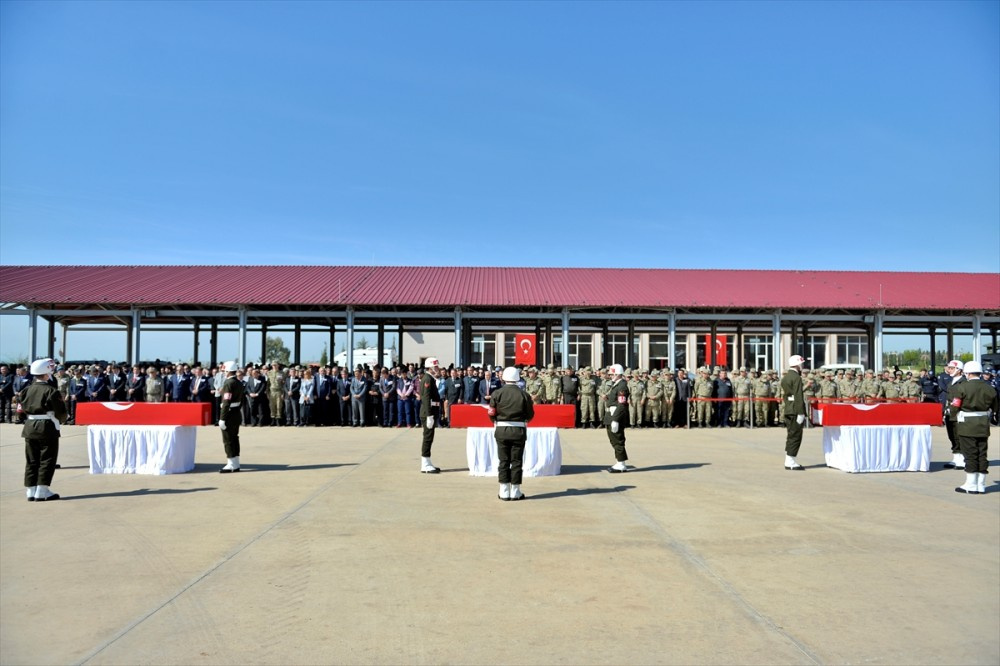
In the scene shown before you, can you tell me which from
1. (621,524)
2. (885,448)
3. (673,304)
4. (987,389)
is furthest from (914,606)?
(673,304)

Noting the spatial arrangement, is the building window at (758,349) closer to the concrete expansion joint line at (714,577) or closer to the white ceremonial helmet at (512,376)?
the white ceremonial helmet at (512,376)

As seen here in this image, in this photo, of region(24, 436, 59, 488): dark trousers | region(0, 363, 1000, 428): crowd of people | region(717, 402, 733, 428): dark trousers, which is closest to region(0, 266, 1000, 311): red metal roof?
region(0, 363, 1000, 428): crowd of people

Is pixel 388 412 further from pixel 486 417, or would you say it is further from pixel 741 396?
pixel 741 396

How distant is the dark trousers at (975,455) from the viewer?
33.1 ft

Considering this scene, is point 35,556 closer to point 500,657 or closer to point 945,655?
point 500,657

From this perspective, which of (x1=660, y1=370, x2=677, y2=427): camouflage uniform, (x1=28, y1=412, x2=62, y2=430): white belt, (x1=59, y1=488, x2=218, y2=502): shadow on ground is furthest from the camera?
(x1=660, y1=370, x2=677, y2=427): camouflage uniform

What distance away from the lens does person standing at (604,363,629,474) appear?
11422 millimetres

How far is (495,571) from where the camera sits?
5996mm

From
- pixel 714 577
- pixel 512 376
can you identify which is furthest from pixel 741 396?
pixel 714 577

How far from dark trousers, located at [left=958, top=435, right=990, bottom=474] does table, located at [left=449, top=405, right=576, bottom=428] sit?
592 cm

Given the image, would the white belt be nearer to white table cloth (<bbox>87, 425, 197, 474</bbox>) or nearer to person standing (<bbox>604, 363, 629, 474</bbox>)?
white table cloth (<bbox>87, 425, 197, 474</bbox>)

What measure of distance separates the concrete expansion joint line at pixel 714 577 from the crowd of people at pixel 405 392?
11387 millimetres

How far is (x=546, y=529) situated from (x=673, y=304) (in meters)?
18.7

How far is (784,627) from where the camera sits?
4.77 m
